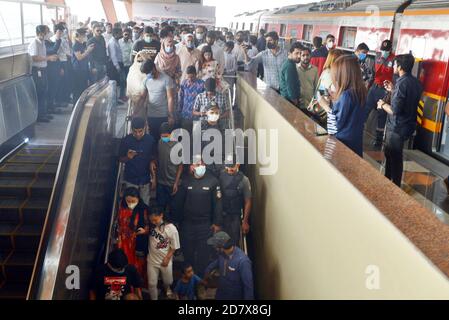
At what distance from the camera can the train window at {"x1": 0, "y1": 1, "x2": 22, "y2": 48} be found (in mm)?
6734

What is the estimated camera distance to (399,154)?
558 cm

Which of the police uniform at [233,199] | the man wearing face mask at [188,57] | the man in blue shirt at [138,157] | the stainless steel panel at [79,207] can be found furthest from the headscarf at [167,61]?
the police uniform at [233,199]

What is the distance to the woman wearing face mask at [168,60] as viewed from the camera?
7.44m

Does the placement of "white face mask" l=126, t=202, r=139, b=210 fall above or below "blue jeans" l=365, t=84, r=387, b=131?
below

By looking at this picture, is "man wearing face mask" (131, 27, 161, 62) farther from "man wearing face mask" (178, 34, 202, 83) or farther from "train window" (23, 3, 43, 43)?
"train window" (23, 3, 43, 43)

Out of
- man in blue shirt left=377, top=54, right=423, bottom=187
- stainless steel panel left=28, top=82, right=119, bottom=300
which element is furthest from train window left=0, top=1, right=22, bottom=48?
man in blue shirt left=377, top=54, right=423, bottom=187

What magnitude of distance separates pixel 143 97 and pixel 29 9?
3083mm

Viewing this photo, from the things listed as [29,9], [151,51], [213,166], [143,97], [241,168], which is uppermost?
[29,9]

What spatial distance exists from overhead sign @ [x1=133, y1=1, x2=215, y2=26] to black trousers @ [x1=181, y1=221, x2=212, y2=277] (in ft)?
42.0

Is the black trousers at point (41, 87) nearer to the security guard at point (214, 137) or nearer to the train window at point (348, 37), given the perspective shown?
the security guard at point (214, 137)

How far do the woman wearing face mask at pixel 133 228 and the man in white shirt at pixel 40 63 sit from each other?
3.52 m

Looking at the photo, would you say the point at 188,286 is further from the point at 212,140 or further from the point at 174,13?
the point at 174,13
